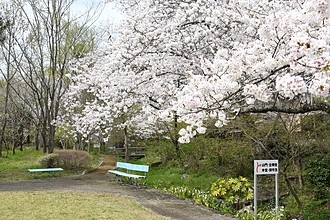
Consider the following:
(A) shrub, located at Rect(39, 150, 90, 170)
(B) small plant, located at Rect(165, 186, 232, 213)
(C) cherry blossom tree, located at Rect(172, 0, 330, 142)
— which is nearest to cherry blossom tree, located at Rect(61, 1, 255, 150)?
(C) cherry blossom tree, located at Rect(172, 0, 330, 142)

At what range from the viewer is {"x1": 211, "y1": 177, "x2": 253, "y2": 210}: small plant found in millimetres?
9438

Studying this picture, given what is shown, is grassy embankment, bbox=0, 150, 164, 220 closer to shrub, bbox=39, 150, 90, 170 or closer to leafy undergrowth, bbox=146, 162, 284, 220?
leafy undergrowth, bbox=146, 162, 284, 220

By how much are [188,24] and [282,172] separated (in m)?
3.93

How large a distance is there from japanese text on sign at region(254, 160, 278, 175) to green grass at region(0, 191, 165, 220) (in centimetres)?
190

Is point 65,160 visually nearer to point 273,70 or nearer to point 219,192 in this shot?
point 219,192

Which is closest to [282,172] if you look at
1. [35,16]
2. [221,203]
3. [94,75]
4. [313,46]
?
[221,203]

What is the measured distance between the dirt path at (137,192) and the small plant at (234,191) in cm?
67

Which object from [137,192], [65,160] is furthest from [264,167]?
[65,160]

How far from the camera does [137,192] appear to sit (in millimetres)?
11266

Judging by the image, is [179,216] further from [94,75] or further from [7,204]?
[94,75]

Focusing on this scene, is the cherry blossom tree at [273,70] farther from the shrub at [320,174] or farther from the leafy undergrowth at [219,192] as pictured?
the shrub at [320,174]

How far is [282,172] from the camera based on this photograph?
9.79 m

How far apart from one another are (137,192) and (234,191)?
286 cm

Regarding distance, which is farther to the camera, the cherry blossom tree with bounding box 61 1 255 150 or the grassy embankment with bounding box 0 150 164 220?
the cherry blossom tree with bounding box 61 1 255 150
